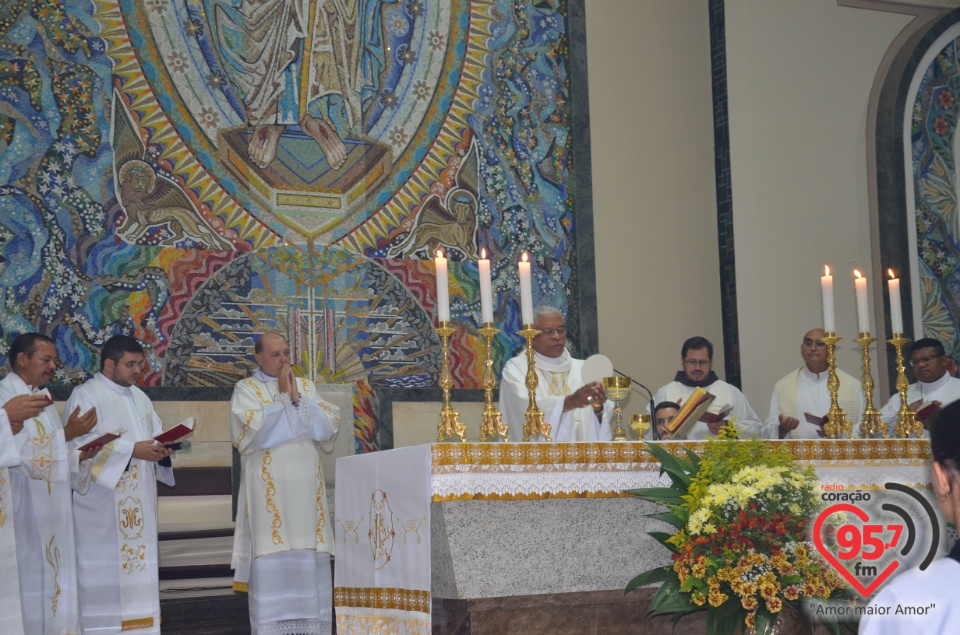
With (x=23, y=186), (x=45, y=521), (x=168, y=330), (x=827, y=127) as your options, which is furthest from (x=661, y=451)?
(x=827, y=127)

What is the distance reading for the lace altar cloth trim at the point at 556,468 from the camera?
15.2ft

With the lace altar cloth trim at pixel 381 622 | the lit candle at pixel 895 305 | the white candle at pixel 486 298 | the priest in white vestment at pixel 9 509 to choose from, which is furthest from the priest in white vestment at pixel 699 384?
the priest in white vestment at pixel 9 509

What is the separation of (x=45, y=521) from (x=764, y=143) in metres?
5.69

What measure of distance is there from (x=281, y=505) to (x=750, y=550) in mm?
3537

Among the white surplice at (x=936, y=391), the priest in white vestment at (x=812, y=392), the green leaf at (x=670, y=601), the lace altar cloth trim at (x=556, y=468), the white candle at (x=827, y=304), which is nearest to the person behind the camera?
the green leaf at (x=670, y=601)

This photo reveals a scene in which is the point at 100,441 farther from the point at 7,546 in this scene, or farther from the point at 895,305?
the point at 895,305

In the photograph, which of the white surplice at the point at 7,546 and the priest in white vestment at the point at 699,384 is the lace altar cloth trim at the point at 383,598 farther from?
the priest in white vestment at the point at 699,384

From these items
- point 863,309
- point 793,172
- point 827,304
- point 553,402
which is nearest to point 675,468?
point 553,402

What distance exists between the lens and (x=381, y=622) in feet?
16.4

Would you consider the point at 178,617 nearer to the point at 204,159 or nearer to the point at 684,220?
the point at 204,159

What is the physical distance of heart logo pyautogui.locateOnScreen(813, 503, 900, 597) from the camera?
12.0 ft

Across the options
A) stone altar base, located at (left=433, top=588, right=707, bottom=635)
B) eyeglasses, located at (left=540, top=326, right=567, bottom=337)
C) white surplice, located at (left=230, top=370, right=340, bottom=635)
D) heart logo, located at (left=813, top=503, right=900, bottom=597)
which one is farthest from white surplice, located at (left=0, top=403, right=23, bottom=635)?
heart logo, located at (left=813, top=503, right=900, bottom=597)

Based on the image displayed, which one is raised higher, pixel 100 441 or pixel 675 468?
pixel 100 441

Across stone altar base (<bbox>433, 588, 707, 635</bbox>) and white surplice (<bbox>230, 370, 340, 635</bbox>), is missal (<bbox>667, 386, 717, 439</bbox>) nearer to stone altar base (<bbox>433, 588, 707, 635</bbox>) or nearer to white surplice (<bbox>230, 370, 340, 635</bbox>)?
stone altar base (<bbox>433, 588, 707, 635</bbox>)
